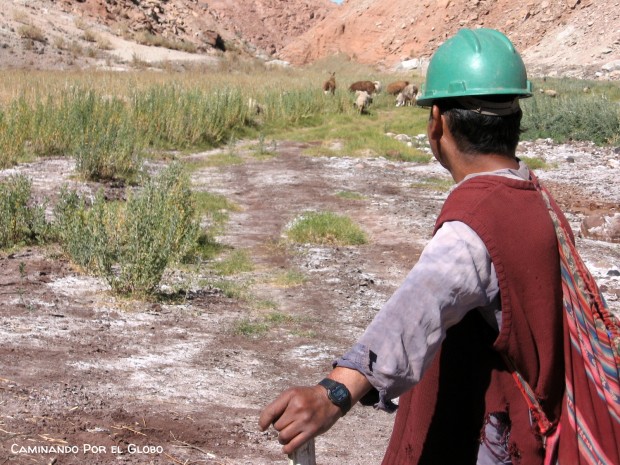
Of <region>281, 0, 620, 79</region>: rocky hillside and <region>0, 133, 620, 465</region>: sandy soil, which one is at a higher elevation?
<region>281, 0, 620, 79</region>: rocky hillside

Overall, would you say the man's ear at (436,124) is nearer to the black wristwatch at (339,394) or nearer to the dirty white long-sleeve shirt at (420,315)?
the dirty white long-sleeve shirt at (420,315)

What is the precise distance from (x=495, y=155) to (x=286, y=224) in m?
7.69

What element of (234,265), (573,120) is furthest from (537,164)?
(234,265)

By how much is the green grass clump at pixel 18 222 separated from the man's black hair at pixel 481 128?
604cm

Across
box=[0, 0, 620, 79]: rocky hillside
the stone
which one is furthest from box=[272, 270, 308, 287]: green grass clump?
box=[0, 0, 620, 79]: rocky hillside

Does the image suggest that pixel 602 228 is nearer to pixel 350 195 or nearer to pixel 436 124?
pixel 350 195

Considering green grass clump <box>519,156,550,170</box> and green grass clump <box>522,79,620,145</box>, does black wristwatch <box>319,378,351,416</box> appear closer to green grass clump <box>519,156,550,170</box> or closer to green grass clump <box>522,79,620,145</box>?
green grass clump <box>519,156,550,170</box>

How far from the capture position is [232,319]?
6.01 m

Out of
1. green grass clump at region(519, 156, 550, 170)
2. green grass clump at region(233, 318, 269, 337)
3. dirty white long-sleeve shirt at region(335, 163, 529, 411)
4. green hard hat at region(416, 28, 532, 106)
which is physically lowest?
green grass clump at region(233, 318, 269, 337)

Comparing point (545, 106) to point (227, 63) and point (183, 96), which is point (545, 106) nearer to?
point (183, 96)

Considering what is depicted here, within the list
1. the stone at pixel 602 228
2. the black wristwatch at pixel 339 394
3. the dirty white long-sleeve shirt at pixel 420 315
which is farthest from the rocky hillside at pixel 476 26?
the black wristwatch at pixel 339 394

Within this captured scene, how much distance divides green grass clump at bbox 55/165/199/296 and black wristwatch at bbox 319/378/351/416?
14.8 ft

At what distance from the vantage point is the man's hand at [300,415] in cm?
164

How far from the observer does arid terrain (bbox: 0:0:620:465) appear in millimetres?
3921
